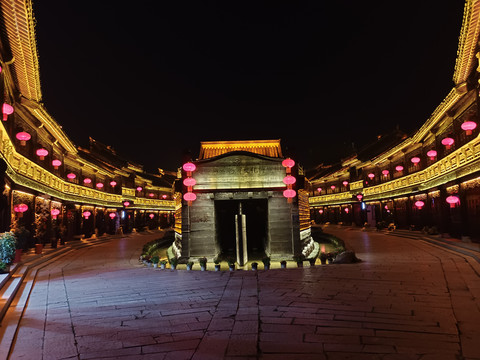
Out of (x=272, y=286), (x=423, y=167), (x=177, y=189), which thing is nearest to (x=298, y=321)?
(x=272, y=286)

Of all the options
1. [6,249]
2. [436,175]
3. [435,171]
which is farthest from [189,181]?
[435,171]

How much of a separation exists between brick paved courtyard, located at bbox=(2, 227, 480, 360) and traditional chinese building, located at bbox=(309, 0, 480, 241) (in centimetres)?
769

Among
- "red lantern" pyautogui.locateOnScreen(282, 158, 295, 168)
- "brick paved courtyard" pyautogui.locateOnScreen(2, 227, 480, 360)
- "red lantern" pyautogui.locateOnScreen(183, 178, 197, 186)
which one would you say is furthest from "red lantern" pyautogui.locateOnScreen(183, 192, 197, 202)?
"brick paved courtyard" pyautogui.locateOnScreen(2, 227, 480, 360)

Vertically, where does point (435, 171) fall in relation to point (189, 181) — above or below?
above

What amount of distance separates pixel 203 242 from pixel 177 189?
2.94 m

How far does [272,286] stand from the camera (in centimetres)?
781

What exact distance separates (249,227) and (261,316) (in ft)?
55.5

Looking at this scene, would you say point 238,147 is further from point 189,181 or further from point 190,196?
point 190,196

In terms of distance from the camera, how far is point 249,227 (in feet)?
73.7

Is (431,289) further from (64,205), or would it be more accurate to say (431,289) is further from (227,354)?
(64,205)

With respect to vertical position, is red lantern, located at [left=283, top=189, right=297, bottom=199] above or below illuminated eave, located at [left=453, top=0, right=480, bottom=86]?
below

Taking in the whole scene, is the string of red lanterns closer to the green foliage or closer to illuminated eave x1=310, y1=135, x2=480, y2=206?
the green foliage

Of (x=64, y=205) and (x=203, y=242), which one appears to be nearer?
(x=203, y=242)

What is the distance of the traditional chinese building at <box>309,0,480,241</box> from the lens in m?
13.4
